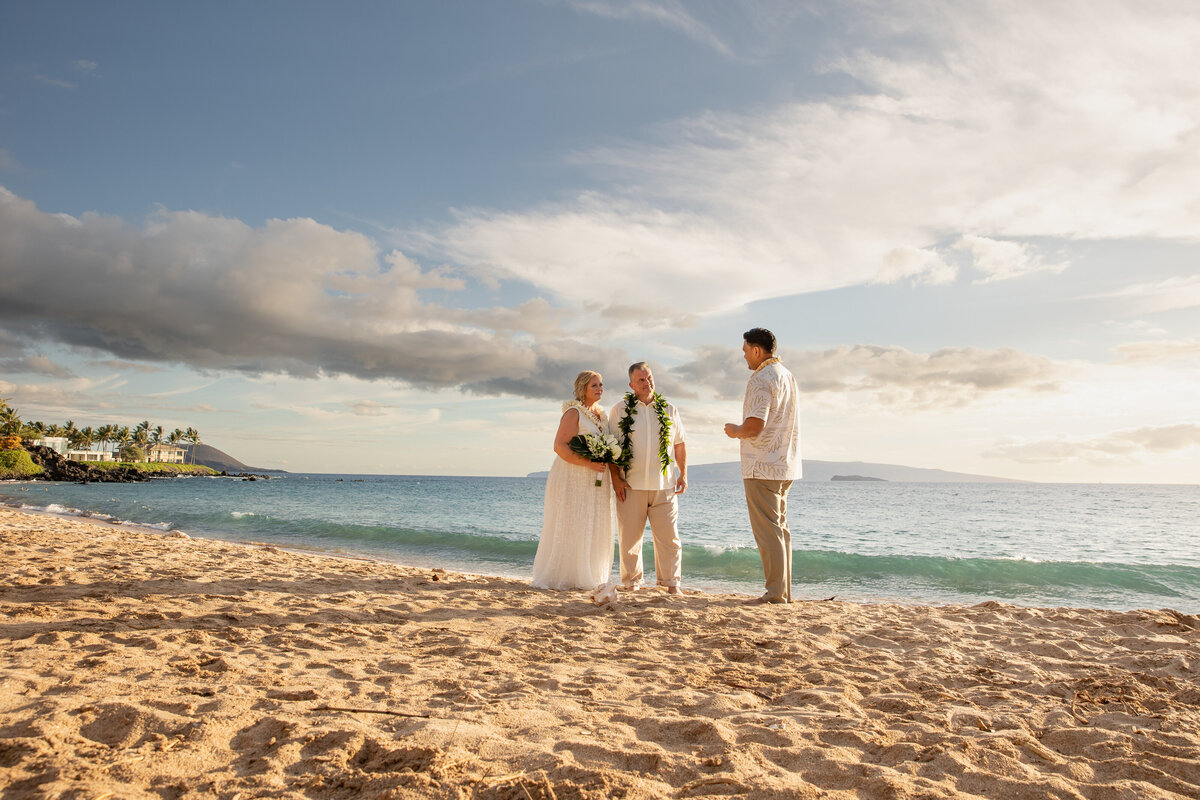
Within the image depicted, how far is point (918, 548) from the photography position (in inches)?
686

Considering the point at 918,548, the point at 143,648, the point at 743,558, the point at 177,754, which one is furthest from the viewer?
the point at 918,548

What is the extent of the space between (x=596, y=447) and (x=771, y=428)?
1.73 meters

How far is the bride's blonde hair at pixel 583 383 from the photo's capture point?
23.0 ft

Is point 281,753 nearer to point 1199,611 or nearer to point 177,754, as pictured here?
point 177,754

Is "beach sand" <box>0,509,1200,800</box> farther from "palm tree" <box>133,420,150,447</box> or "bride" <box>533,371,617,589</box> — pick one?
"palm tree" <box>133,420,150,447</box>

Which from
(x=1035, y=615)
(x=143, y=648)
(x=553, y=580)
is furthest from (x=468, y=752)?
(x=1035, y=615)

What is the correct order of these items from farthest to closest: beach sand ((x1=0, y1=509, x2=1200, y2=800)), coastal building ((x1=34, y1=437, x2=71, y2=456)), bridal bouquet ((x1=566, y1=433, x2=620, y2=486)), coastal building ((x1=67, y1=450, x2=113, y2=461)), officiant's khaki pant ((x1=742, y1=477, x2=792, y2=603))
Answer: coastal building ((x1=67, y1=450, x2=113, y2=461)), coastal building ((x1=34, y1=437, x2=71, y2=456)), bridal bouquet ((x1=566, y1=433, x2=620, y2=486)), officiant's khaki pant ((x1=742, y1=477, x2=792, y2=603)), beach sand ((x1=0, y1=509, x2=1200, y2=800))

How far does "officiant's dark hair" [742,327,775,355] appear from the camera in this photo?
254 inches

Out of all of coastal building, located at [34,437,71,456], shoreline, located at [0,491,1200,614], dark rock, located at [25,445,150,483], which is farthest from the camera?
coastal building, located at [34,437,71,456]

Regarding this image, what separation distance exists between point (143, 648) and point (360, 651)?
1298 mm

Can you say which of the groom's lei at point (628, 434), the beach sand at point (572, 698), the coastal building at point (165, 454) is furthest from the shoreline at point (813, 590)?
the coastal building at point (165, 454)

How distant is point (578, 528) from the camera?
6.99 meters

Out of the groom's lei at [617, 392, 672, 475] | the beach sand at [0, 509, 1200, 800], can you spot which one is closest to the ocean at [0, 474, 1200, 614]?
the groom's lei at [617, 392, 672, 475]

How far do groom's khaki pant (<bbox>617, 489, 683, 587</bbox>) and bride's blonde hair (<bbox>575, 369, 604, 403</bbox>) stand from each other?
3.72 ft
